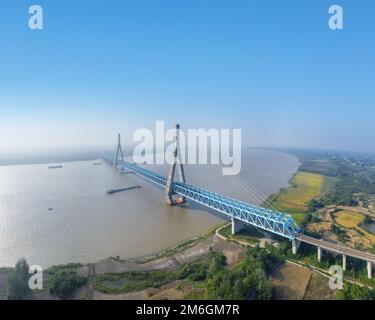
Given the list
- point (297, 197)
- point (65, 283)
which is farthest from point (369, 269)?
point (297, 197)

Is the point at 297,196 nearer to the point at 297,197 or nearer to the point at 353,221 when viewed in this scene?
the point at 297,197

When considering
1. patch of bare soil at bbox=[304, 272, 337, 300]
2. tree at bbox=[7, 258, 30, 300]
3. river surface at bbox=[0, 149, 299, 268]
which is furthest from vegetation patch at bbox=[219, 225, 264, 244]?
tree at bbox=[7, 258, 30, 300]

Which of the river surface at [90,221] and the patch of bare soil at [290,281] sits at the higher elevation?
the river surface at [90,221]

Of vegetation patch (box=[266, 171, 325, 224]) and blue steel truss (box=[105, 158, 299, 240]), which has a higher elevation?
blue steel truss (box=[105, 158, 299, 240])

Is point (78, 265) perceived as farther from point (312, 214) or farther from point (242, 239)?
point (312, 214)

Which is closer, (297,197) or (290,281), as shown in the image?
(290,281)

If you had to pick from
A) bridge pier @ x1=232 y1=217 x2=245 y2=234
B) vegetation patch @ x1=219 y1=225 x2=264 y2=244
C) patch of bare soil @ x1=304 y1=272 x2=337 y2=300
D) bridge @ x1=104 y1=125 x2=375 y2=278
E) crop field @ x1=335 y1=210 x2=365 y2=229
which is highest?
bridge @ x1=104 y1=125 x2=375 y2=278

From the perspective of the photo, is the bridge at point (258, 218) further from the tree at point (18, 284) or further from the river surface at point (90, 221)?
the tree at point (18, 284)

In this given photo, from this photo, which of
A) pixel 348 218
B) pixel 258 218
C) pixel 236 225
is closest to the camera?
pixel 258 218

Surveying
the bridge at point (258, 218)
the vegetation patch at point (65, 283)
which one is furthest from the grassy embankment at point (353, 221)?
the vegetation patch at point (65, 283)

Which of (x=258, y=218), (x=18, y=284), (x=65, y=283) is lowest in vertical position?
(x=65, y=283)

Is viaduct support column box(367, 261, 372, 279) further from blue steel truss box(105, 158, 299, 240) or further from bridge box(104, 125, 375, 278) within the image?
blue steel truss box(105, 158, 299, 240)
